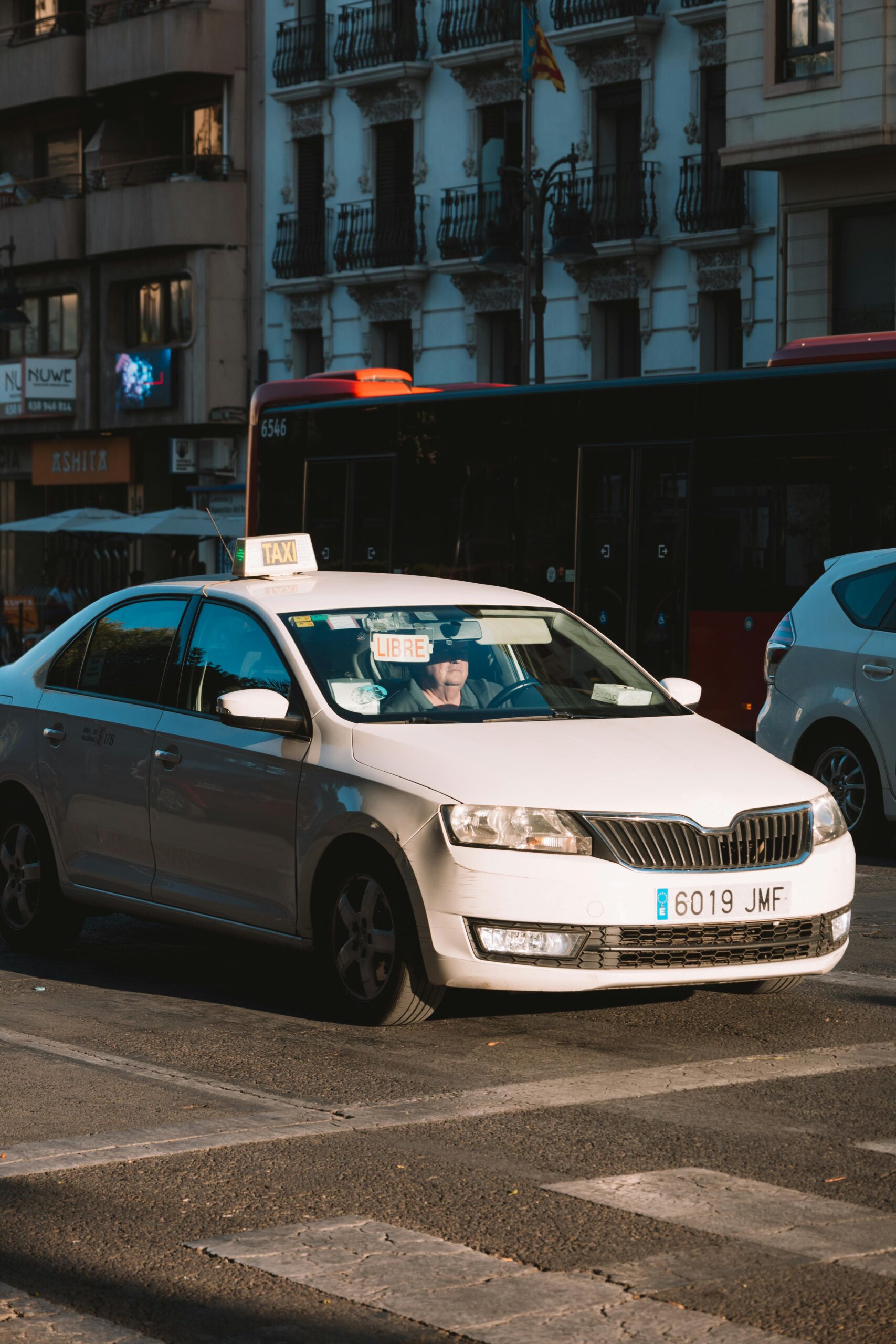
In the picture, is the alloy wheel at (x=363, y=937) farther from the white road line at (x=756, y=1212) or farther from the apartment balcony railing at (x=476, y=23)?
the apartment balcony railing at (x=476, y=23)

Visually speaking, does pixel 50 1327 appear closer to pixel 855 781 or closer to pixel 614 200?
pixel 855 781

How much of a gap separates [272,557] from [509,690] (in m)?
1.43

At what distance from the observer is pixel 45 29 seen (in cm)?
4569

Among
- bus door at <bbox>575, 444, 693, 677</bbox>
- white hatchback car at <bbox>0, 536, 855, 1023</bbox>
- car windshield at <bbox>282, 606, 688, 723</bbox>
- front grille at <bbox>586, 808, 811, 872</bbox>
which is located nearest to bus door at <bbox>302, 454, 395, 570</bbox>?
bus door at <bbox>575, 444, 693, 677</bbox>

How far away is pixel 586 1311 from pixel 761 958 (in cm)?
309

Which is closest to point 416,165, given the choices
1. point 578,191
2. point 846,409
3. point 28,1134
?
point 578,191

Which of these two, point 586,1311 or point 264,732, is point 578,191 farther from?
point 586,1311

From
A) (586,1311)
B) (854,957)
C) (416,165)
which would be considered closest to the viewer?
(586,1311)

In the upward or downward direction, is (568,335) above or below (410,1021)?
above

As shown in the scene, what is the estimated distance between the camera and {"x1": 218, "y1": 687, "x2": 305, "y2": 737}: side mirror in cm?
781

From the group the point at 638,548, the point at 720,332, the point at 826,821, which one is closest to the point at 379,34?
the point at 720,332

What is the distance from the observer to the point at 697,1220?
500cm

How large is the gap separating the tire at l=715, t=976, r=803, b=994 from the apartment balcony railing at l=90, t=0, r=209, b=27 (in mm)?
36241

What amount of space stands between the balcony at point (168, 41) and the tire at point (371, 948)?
1423 inches
